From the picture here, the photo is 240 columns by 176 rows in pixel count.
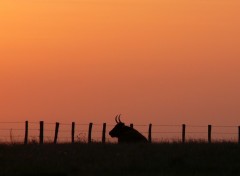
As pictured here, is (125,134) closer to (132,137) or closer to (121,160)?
(132,137)

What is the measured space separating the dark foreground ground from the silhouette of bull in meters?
8.07

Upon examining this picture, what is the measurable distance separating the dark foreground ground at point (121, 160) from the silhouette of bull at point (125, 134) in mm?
8069

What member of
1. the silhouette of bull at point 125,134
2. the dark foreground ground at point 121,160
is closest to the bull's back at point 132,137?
the silhouette of bull at point 125,134

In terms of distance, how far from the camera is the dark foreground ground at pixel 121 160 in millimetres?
25359

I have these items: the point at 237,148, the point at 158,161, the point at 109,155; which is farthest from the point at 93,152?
the point at 237,148

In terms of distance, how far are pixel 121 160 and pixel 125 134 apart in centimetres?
1450

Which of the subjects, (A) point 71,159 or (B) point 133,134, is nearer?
(A) point 71,159

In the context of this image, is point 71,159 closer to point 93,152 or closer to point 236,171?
point 93,152

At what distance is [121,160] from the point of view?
27219 mm

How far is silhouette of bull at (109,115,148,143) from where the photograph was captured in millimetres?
40031

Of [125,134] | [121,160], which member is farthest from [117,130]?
[121,160]

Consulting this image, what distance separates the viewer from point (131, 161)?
88.9 ft

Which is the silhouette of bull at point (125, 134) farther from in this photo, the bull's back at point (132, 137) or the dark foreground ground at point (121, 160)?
the dark foreground ground at point (121, 160)

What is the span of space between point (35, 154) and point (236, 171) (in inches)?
278
